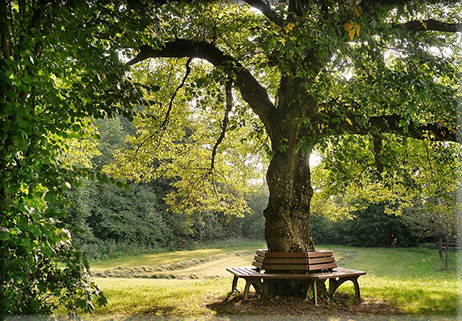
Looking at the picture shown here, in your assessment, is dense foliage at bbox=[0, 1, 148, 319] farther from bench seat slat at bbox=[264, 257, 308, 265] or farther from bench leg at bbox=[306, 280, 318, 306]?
bench leg at bbox=[306, 280, 318, 306]

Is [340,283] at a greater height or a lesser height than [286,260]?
lesser

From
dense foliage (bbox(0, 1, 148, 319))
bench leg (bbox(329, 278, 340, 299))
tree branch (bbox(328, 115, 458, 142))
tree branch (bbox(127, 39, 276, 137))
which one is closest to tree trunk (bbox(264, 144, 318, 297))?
bench leg (bbox(329, 278, 340, 299))

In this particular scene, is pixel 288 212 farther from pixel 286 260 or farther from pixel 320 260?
pixel 320 260

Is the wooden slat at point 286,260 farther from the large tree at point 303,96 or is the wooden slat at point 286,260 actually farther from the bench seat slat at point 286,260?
the large tree at point 303,96

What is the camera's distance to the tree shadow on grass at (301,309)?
5.58 metres

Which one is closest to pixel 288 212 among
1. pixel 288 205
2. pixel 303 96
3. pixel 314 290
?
pixel 288 205

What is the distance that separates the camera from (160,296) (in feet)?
23.1

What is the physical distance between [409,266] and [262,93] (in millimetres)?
14128

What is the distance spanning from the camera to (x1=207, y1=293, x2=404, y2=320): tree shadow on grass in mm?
5583

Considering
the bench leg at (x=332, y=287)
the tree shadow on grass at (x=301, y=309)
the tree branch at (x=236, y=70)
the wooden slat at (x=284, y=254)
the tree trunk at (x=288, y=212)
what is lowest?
the tree shadow on grass at (x=301, y=309)

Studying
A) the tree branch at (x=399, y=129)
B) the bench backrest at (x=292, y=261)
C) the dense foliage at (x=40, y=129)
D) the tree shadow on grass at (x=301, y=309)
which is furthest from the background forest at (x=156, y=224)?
the dense foliage at (x=40, y=129)

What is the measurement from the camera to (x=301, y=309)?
583cm

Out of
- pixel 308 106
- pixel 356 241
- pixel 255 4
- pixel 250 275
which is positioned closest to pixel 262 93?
pixel 308 106

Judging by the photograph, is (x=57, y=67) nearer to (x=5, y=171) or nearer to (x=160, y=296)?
(x=5, y=171)
